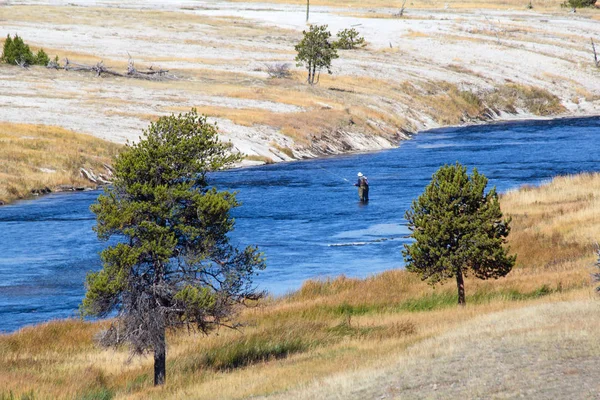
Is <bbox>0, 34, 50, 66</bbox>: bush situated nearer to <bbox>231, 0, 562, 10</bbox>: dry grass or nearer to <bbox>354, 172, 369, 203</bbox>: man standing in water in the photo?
<bbox>354, 172, 369, 203</bbox>: man standing in water

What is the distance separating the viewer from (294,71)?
326 ft

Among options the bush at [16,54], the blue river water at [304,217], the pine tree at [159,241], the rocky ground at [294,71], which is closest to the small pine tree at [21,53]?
the bush at [16,54]

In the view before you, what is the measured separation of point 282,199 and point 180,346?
25791 mm

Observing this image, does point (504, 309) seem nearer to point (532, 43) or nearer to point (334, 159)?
point (334, 159)

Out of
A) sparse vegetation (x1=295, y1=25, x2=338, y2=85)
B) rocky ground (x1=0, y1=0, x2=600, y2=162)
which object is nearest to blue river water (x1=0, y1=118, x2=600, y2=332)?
rocky ground (x1=0, y1=0, x2=600, y2=162)

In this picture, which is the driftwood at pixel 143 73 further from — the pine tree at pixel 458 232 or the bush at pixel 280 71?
the pine tree at pixel 458 232

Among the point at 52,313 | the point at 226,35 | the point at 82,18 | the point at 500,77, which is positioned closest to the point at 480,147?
the point at 500,77

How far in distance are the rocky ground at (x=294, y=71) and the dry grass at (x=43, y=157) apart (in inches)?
113

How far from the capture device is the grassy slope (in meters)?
16.5

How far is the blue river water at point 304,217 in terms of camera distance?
34.6 metres

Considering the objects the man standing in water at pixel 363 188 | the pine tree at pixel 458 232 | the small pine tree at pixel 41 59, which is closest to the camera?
the pine tree at pixel 458 232

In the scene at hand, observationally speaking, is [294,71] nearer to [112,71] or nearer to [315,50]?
[315,50]

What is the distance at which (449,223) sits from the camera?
26.9m

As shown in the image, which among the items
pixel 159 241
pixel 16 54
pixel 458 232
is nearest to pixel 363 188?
pixel 458 232
